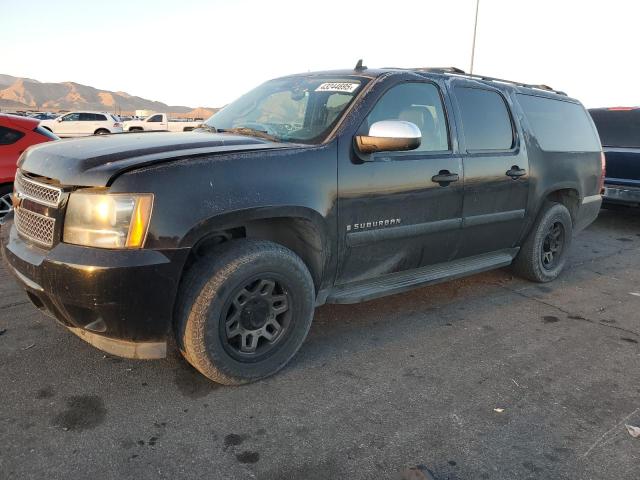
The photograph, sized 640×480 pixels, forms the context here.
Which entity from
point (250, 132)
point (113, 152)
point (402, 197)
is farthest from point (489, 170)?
point (113, 152)

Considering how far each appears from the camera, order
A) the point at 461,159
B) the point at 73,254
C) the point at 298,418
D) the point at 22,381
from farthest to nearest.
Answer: the point at 461,159 < the point at 22,381 < the point at 298,418 < the point at 73,254

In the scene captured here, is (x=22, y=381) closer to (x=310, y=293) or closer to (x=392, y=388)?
(x=310, y=293)

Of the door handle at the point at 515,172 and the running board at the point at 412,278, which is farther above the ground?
the door handle at the point at 515,172

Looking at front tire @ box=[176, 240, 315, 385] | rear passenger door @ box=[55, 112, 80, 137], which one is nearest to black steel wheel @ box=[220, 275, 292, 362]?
front tire @ box=[176, 240, 315, 385]

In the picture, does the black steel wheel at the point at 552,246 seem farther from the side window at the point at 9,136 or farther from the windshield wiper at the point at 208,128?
the side window at the point at 9,136

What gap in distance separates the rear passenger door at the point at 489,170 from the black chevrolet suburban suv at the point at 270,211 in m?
0.01

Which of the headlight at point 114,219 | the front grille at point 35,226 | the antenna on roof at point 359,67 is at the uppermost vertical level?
the antenna on roof at point 359,67

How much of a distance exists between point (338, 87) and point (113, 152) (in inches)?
61.3

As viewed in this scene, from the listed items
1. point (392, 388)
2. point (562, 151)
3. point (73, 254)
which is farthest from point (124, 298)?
point (562, 151)

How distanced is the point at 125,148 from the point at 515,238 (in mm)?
3302

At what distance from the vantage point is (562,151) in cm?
474

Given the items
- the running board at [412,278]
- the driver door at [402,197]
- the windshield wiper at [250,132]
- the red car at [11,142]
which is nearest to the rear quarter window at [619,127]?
the running board at [412,278]

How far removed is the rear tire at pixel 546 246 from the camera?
469cm

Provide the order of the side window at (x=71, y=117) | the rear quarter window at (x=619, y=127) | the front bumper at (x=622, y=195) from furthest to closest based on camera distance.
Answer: the side window at (x=71, y=117), the rear quarter window at (x=619, y=127), the front bumper at (x=622, y=195)
